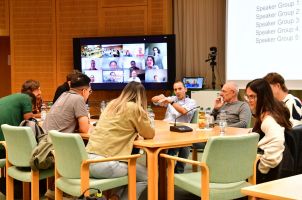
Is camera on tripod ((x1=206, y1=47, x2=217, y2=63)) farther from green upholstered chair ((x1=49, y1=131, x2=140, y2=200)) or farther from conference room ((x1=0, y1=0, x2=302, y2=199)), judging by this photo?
green upholstered chair ((x1=49, y1=131, x2=140, y2=200))

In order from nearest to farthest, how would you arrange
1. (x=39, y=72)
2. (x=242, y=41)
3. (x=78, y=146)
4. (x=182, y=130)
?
1. (x=78, y=146)
2. (x=182, y=130)
3. (x=242, y=41)
4. (x=39, y=72)

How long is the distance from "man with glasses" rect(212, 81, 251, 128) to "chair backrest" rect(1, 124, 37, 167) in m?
2.22

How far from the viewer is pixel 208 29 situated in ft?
25.9

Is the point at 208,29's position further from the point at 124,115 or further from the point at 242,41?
the point at 124,115

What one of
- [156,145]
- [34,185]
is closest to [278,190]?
[156,145]

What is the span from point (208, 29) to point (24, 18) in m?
3.46

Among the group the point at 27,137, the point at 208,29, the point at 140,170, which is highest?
the point at 208,29

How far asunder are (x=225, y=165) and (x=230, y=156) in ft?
0.24

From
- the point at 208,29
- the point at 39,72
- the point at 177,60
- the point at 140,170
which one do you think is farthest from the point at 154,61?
the point at 140,170

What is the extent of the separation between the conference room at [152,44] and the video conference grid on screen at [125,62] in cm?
2

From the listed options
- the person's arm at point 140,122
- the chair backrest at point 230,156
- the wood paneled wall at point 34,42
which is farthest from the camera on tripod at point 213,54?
the chair backrest at point 230,156

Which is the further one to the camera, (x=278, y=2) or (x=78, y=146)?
(x=278, y=2)

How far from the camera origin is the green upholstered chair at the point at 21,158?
12.8 ft

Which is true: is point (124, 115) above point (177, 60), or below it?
below
